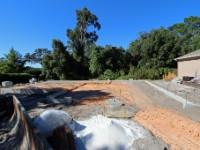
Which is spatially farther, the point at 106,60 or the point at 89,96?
the point at 106,60

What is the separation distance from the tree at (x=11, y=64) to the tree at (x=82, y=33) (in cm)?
950

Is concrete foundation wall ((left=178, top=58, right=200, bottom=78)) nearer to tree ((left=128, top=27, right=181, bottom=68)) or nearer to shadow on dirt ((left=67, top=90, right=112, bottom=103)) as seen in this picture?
tree ((left=128, top=27, right=181, bottom=68))

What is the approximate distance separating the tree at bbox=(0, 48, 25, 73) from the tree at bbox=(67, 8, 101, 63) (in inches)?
374

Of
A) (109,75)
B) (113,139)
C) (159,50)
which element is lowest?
(113,139)

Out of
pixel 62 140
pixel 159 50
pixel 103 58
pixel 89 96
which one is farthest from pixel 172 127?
pixel 159 50

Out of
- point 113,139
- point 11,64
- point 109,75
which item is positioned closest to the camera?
point 113,139

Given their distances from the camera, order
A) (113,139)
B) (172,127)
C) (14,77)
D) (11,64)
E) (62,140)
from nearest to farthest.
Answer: (62,140) → (113,139) → (172,127) → (14,77) → (11,64)

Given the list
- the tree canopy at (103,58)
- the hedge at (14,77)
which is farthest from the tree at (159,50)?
the hedge at (14,77)

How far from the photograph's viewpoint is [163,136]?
19.3 ft

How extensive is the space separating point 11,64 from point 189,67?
25.5m

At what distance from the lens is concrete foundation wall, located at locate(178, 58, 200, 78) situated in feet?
63.2

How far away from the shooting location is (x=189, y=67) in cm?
2078

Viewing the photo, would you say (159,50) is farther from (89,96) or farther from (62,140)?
(62,140)

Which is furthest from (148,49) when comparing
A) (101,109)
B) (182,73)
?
(101,109)
